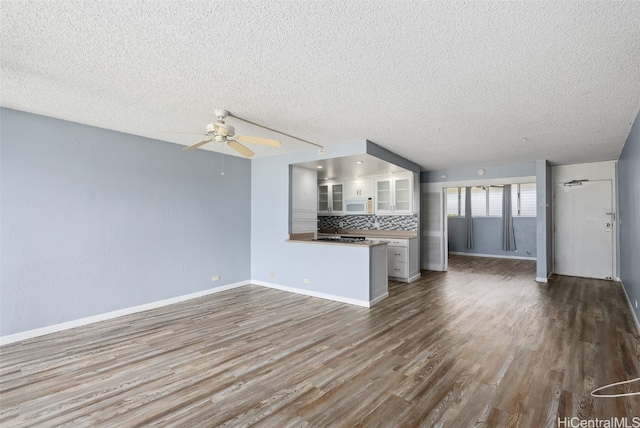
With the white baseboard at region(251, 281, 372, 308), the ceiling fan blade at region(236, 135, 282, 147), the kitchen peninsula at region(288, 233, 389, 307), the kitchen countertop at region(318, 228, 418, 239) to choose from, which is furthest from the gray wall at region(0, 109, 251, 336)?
the kitchen countertop at region(318, 228, 418, 239)

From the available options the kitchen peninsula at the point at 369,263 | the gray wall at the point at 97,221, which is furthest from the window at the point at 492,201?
the gray wall at the point at 97,221

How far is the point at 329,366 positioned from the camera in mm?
2602

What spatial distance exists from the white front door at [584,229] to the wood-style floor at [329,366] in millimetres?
2005

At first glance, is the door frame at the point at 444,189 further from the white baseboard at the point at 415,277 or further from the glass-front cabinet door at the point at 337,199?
the glass-front cabinet door at the point at 337,199

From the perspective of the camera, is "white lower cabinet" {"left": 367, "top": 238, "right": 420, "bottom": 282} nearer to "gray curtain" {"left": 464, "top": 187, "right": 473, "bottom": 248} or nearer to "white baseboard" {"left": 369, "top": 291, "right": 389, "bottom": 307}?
"white baseboard" {"left": 369, "top": 291, "right": 389, "bottom": 307}

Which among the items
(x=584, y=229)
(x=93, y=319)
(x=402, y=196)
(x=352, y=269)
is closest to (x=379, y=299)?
(x=352, y=269)

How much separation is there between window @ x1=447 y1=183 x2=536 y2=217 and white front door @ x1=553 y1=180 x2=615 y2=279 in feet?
8.87

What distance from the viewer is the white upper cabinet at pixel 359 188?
6.77 metres

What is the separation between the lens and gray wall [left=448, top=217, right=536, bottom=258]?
29.4 feet

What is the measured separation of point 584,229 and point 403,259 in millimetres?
3840

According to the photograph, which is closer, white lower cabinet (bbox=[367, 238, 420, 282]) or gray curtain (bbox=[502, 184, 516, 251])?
white lower cabinet (bbox=[367, 238, 420, 282])

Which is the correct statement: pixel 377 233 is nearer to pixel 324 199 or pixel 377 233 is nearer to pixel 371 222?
pixel 371 222

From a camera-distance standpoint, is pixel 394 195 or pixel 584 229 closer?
pixel 584 229

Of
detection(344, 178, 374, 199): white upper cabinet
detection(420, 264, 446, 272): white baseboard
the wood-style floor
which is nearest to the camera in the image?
the wood-style floor
